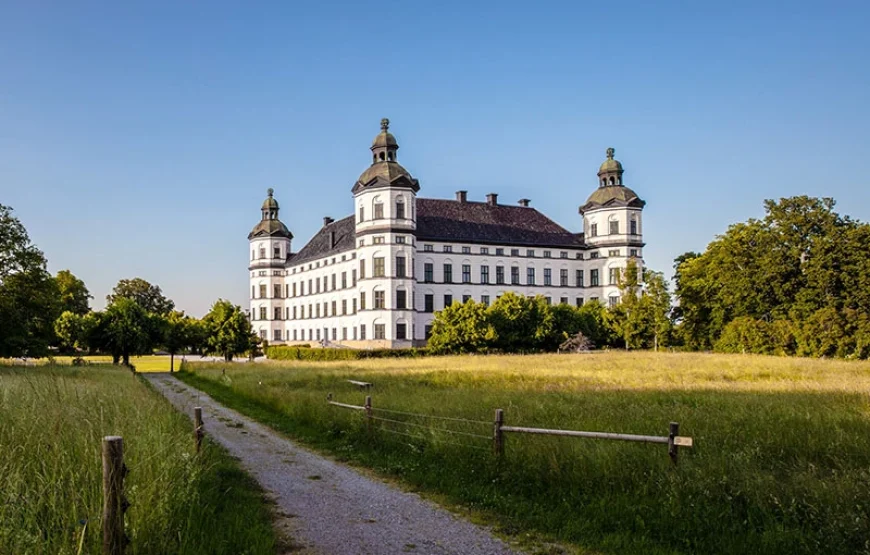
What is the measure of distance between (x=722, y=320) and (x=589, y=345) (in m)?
12.5

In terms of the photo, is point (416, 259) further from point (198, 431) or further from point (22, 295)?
point (198, 431)

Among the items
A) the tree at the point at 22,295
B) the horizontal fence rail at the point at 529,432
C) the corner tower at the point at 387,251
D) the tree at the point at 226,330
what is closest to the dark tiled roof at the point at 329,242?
the corner tower at the point at 387,251

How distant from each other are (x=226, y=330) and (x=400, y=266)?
18.4 m

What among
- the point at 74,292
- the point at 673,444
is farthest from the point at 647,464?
the point at 74,292

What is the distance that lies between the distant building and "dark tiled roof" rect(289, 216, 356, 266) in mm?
231

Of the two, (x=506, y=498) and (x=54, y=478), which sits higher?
(x=54, y=478)

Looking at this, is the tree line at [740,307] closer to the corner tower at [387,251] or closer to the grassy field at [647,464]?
the corner tower at [387,251]

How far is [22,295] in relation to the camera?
39.1 meters

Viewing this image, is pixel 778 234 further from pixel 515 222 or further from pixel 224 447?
pixel 224 447

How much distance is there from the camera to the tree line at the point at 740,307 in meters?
50.3

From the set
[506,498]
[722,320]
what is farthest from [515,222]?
[506,498]

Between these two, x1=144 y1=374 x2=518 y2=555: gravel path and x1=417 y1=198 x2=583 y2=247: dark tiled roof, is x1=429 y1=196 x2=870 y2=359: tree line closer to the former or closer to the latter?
x1=417 y1=198 x2=583 y2=247: dark tiled roof

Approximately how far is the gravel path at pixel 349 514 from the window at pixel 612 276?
67168mm

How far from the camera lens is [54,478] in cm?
656
